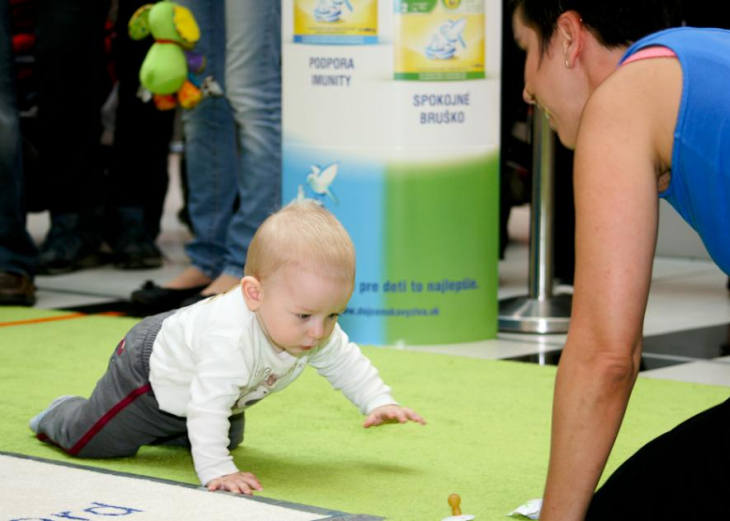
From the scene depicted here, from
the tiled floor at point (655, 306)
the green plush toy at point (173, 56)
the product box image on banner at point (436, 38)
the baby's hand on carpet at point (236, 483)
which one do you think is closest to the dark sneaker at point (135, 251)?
the tiled floor at point (655, 306)

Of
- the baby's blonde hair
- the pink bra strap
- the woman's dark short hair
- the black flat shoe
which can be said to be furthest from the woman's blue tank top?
the black flat shoe

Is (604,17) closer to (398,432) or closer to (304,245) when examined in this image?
(304,245)

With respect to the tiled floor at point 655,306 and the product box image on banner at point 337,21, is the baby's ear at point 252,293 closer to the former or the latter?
the tiled floor at point 655,306

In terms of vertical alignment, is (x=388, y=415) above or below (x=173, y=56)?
below

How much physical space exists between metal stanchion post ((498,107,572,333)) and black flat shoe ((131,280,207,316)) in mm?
874

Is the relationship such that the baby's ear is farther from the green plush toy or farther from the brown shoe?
the brown shoe

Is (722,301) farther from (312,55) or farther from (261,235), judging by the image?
(261,235)

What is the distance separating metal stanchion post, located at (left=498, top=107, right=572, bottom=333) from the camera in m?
3.48

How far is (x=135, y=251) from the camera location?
4.50m

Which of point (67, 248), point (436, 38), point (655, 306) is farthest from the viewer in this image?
point (67, 248)

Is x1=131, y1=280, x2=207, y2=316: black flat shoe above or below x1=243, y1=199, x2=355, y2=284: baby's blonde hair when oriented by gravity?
below

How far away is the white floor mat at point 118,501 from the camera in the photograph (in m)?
1.71

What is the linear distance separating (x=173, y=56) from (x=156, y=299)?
2.13 ft

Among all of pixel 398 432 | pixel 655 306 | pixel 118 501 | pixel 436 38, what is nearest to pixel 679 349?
pixel 655 306
